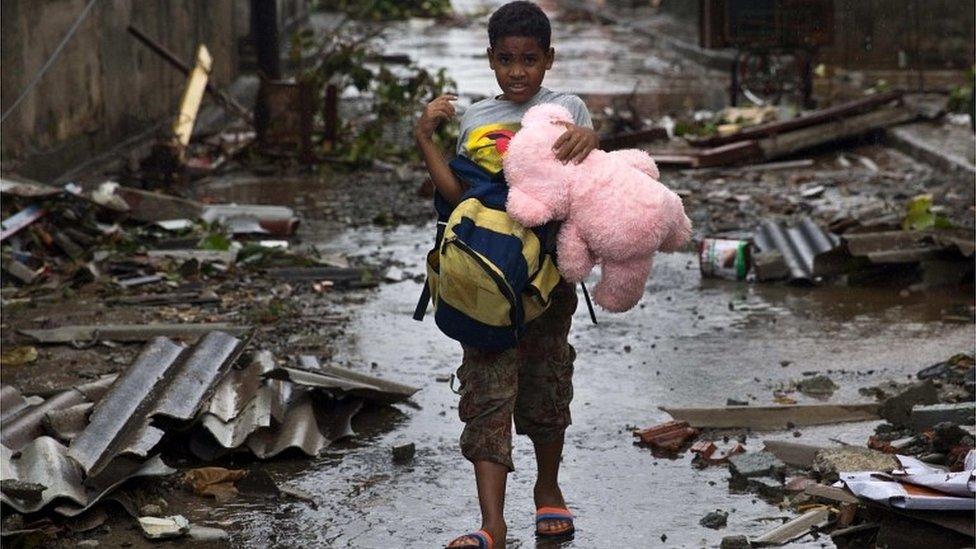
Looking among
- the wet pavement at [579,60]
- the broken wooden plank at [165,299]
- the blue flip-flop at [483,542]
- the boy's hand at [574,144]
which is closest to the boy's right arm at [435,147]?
the boy's hand at [574,144]

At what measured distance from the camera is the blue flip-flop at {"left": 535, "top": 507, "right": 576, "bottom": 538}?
198 inches

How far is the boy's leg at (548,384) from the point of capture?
15.9 ft

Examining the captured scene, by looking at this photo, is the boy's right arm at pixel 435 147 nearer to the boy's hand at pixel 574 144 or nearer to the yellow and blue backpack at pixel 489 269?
the yellow and blue backpack at pixel 489 269

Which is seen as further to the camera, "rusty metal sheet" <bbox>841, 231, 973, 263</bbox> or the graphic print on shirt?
"rusty metal sheet" <bbox>841, 231, 973, 263</bbox>

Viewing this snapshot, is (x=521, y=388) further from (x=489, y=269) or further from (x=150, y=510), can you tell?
(x=150, y=510)

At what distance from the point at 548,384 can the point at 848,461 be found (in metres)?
1.19

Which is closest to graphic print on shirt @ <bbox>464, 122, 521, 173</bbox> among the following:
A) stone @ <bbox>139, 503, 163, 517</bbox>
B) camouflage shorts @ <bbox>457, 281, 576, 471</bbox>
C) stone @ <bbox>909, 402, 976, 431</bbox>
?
camouflage shorts @ <bbox>457, 281, 576, 471</bbox>

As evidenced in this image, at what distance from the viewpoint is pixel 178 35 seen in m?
17.5

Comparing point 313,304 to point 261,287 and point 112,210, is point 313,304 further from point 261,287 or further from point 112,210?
point 112,210

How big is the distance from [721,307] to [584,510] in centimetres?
364

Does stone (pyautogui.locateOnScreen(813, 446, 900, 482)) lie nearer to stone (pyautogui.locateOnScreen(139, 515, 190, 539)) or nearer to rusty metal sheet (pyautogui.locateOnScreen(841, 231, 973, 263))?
stone (pyautogui.locateOnScreen(139, 515, 190, 539))

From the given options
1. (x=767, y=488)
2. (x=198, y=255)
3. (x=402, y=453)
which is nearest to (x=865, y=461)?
(x=767, y=488)

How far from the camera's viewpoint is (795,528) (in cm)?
489

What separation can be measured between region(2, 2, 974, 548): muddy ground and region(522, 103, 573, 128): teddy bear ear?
1.39 m
